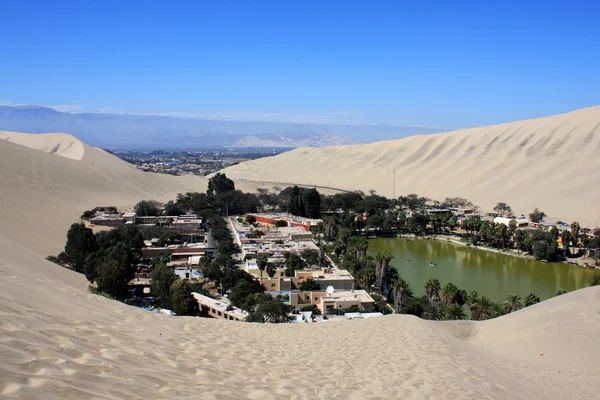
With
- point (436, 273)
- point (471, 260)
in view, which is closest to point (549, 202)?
point (471, 260)

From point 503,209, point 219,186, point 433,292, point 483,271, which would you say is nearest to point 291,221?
point 219,186

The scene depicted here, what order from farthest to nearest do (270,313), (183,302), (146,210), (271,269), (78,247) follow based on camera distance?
(146,210) → (271,269) → (78,247) → (183,302) → (270,313)

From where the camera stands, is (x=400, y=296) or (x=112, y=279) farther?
(x=112, y=279)

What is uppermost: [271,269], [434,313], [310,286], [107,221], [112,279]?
[112,279]

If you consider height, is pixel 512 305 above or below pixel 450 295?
above

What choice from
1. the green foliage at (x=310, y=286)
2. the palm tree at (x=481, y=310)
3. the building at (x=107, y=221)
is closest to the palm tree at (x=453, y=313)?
the palm tree at (x=481, y=310)

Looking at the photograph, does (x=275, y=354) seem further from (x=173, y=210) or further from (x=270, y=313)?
(x=173, y=210)

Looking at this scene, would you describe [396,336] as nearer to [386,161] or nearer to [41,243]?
[41,243]
